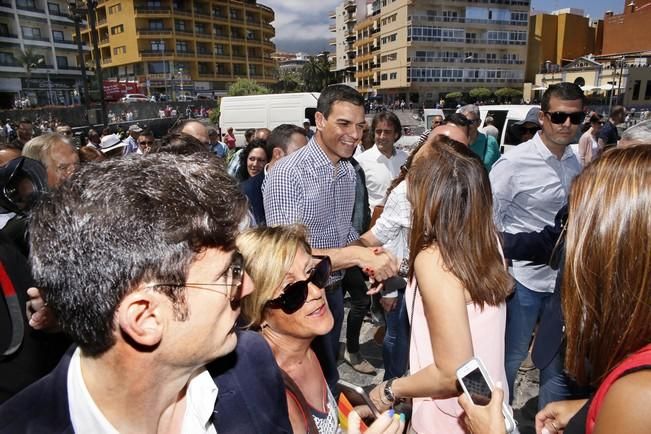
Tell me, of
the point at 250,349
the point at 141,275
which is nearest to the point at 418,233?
the point at 250,349

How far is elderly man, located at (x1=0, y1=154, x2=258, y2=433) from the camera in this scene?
976 millimetres

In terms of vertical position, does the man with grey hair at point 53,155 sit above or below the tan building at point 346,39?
below

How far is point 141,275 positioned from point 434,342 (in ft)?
3.72

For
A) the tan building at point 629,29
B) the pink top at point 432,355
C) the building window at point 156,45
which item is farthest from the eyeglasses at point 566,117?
the tan building at point 629,29

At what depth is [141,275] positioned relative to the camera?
998 mm

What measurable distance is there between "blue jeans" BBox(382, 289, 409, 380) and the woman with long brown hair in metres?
0.62

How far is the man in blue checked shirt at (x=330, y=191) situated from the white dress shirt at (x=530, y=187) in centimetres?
117

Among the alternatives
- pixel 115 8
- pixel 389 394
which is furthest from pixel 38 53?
pixel 389 394

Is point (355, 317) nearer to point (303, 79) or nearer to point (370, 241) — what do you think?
point (370, 241)

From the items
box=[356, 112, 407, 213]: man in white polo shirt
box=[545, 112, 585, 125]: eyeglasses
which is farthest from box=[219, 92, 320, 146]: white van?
box=[545, 112, 585, 125]: eyeglasses

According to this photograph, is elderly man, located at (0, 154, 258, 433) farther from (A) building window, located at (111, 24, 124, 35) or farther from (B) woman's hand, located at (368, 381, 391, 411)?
(A) building window, located at (111, 24, 124, 35)

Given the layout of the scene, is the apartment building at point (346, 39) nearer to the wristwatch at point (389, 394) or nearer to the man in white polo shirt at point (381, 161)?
the man in white polo shirt at point (381, 161)

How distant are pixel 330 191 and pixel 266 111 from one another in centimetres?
1468

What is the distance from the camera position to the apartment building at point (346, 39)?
261ft
